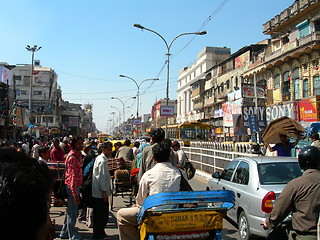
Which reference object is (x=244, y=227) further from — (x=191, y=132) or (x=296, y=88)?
(x=296, y=88)

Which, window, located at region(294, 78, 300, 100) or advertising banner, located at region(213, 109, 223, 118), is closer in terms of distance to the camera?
window, located at region(294, 78, 300, 100)

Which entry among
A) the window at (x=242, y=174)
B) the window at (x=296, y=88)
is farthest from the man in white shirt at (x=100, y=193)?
the window at (x=296, y=88)

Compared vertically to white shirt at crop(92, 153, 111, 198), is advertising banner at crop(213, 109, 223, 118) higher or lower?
higher

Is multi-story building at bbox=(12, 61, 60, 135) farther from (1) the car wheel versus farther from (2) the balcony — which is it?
(1) the car wheel

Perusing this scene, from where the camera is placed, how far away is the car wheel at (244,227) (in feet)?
18.5

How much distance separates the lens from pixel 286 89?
31.6m

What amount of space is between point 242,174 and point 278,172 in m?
0.79

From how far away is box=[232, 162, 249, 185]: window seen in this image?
6150 millimetres

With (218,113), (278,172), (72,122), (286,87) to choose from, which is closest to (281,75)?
(286,87)

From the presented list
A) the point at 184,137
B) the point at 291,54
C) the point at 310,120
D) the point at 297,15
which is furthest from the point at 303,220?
the point at 297,15

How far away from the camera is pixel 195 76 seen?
71875mm

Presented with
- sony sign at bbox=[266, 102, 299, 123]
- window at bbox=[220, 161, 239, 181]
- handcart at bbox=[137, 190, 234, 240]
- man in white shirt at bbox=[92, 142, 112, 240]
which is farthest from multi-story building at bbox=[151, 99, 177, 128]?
handcart at bbox=[137, 190, 234, 240]

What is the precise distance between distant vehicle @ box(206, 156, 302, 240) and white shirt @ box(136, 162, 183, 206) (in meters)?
1.98

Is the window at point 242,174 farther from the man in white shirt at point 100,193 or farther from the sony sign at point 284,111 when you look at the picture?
the sony sign at point 284,111
